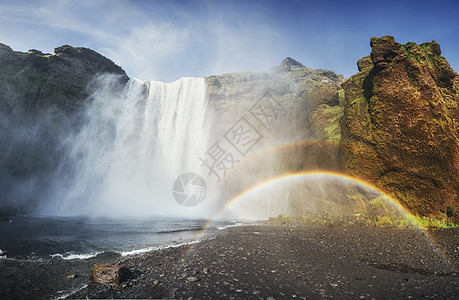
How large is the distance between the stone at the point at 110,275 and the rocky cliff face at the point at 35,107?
1759 inches

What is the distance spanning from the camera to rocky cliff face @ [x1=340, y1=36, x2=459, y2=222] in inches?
635

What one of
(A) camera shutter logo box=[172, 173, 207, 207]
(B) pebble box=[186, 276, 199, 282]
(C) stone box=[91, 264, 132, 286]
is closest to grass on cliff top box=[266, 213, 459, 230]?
(B) pebble box=[186, 276, 199, 282]

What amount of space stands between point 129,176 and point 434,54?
5274 cm

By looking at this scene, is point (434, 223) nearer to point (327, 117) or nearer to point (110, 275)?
point (327, 117)

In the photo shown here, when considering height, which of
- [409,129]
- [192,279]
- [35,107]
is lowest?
[192,279]

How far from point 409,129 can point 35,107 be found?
188 feet

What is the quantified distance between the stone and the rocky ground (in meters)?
0.21

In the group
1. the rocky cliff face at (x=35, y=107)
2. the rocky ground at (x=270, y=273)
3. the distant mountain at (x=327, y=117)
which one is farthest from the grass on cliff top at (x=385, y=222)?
the rocky cliff face at (x=35, y=107)

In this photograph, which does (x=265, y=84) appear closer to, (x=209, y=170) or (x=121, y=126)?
(x=209, y=170)

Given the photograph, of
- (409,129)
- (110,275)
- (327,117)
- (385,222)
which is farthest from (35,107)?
(409,129)

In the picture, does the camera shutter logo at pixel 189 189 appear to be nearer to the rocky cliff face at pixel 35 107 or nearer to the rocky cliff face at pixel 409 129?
the rocky cliff face at pixel 35 107

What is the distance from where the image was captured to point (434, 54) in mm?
19906

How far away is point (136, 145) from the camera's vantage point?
46156mm

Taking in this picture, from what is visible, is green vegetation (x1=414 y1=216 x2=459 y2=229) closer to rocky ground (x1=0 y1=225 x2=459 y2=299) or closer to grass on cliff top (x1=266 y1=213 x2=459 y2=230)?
grass on cliff top (x1=266 y1=213 x2=459 y2=230)
